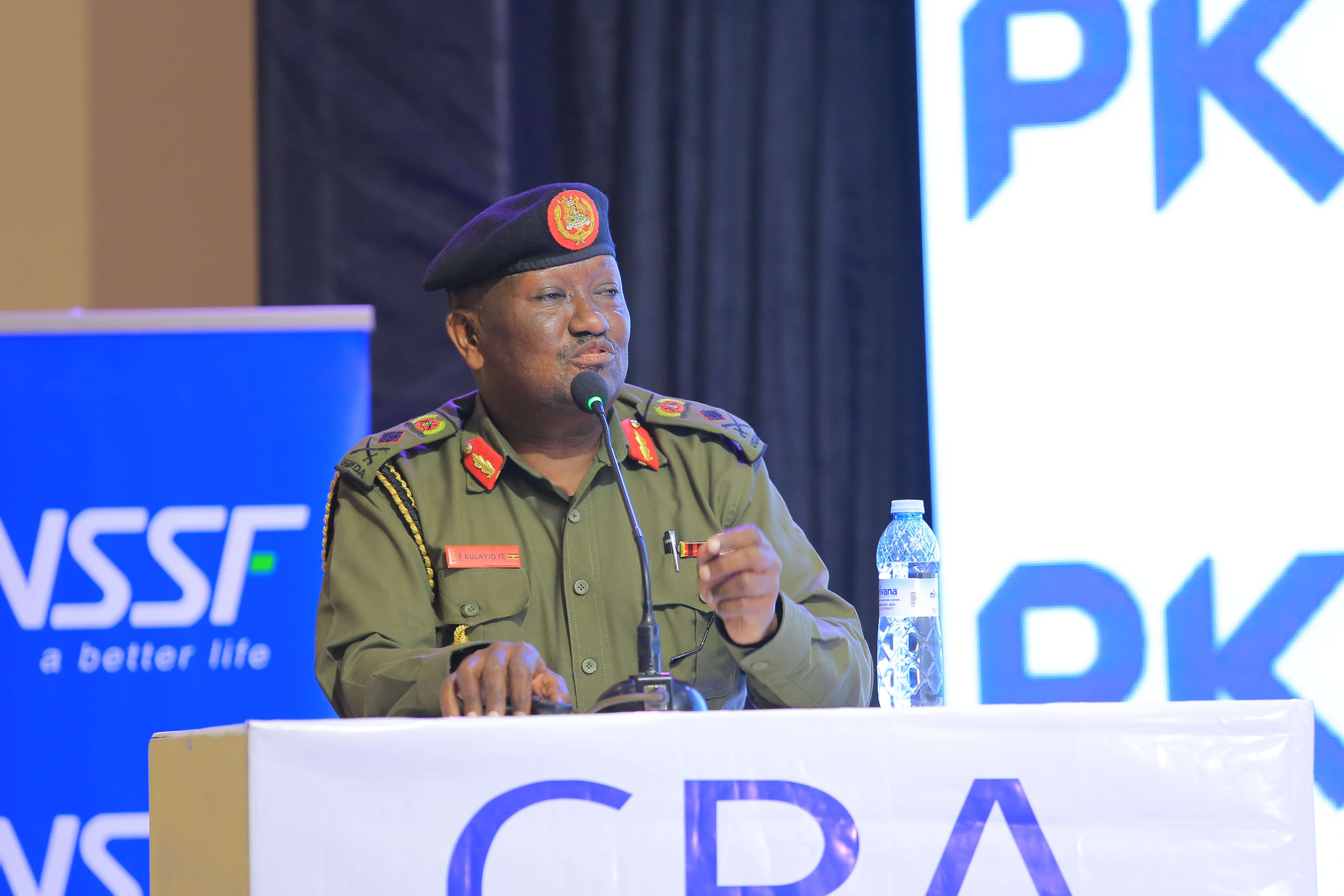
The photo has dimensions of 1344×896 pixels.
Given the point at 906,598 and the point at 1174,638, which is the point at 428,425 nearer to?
the point at 906,598

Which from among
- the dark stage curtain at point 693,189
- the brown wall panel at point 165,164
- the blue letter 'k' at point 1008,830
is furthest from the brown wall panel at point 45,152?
the blue letter 'k' at point 1008,830

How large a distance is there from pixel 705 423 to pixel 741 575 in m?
0.57

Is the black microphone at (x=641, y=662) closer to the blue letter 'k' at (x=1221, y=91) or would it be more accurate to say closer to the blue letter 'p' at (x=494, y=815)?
the blue letter 'p' at (x=494, y=815)

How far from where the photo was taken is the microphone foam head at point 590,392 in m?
1.47

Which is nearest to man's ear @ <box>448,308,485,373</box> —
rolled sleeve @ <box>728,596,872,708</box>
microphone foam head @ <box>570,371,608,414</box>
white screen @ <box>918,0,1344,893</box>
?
microphone foam head @ <box>570,371,608,414</box>

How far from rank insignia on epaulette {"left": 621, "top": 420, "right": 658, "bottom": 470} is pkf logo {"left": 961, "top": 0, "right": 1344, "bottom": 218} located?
3.52ft

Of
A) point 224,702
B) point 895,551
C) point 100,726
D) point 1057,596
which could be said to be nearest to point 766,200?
point 895,551

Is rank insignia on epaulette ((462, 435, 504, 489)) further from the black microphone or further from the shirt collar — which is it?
the black microphone

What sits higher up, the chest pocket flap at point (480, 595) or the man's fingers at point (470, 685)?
the chest pocket flap at point (480, 595)

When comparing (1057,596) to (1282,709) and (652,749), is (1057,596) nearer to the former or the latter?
(1282,709)

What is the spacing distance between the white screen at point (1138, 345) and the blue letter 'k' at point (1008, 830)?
1515 mm

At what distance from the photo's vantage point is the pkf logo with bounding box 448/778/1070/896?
105 centimetres

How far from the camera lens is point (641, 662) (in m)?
1.28

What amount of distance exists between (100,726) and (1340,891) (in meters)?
2.37
